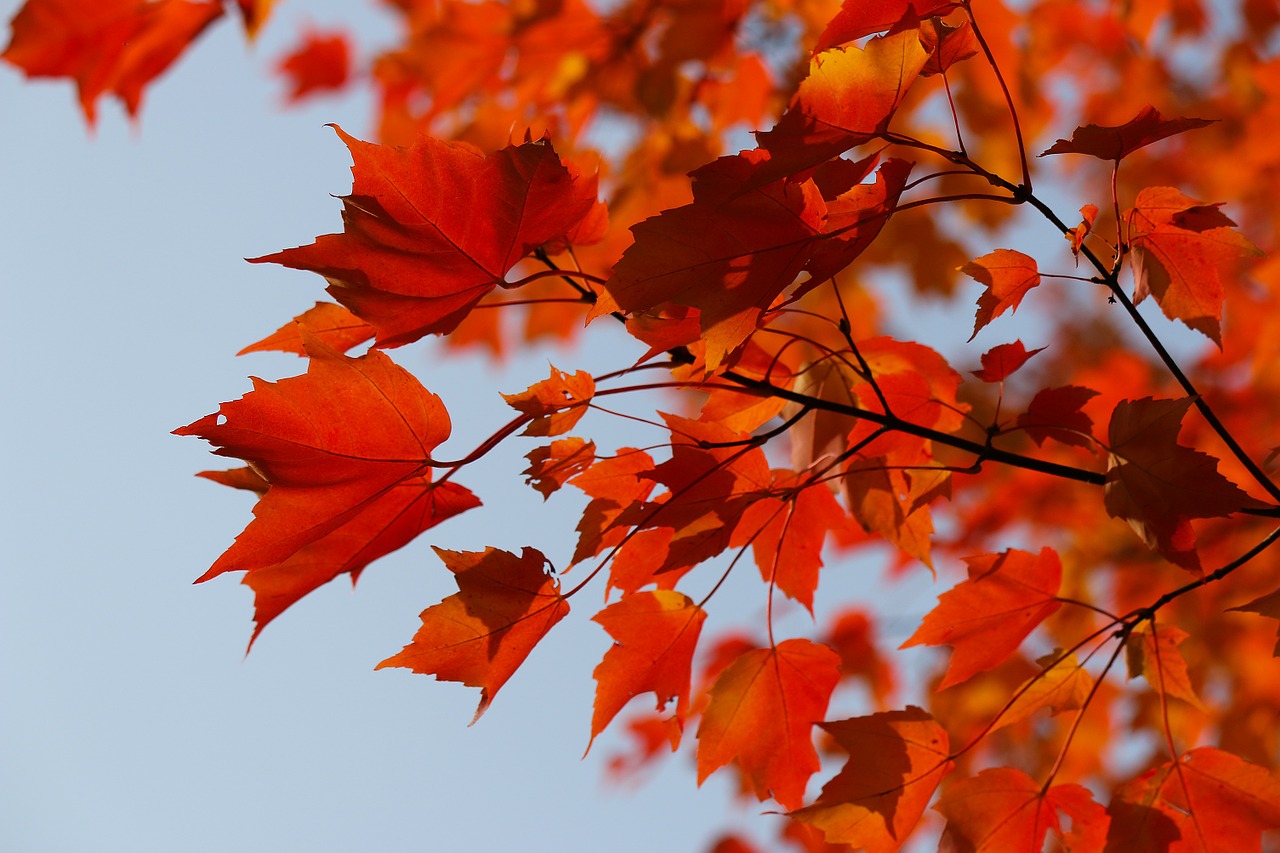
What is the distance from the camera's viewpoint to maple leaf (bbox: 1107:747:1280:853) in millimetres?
638

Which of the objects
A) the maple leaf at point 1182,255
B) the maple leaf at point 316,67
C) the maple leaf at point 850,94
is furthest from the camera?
the maple leaf at point 316,67

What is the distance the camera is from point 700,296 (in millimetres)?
507

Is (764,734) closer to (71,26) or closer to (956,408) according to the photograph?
(956,408)

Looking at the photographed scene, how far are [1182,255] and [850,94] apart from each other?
276 mm

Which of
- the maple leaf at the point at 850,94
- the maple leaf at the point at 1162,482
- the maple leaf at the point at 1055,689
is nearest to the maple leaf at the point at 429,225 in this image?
the maple leaf at the point at 850,94

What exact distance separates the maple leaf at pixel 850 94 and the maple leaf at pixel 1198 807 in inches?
19.4

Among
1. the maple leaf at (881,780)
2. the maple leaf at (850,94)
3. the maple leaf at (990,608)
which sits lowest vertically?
the maple leaf at (881,780)

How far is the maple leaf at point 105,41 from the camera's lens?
126cm

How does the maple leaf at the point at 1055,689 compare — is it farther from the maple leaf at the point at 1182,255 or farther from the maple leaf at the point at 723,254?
the maple leaf at the point at 723,254

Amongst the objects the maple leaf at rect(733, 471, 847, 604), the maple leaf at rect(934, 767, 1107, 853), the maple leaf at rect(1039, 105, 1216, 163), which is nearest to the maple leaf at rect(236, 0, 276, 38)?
the maple leaf at rect(733, 471, 847, 604)

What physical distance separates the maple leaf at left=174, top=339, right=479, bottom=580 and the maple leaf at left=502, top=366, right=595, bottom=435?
48 mm

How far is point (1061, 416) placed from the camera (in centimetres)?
65

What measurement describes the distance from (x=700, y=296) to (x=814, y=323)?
6.40 ft

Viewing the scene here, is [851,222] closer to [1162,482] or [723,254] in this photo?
[723,254]
